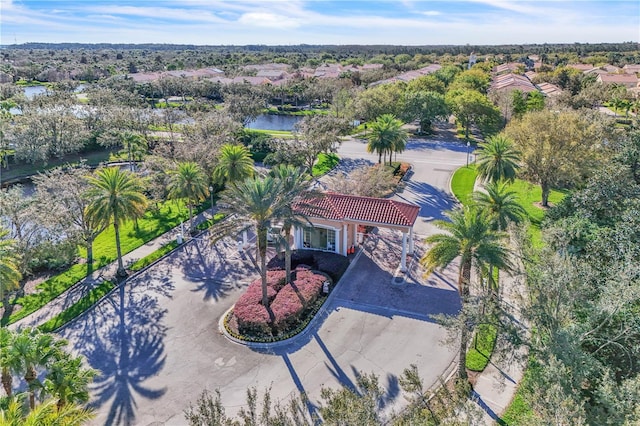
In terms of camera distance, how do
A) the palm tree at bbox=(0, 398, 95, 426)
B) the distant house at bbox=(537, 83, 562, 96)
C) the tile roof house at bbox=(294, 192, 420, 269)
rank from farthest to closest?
the distant house at bbox=(537, 83, 562, 96), the tile roof house at bbox=(294, 192, 420, 269), the palm tree at bbox=(0, 398, 95, 426)

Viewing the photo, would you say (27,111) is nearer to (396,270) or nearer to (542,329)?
(396,270)

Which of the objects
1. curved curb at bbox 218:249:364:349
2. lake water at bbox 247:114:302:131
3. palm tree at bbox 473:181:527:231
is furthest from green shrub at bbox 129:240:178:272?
lake water at bbox 247:114:302:131

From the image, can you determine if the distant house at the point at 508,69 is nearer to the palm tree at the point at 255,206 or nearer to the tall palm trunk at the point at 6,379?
the palm tree at the point at 255,206

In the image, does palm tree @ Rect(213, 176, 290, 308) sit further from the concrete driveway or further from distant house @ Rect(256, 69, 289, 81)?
distant house @ Rect(256, 69, 289, 81)

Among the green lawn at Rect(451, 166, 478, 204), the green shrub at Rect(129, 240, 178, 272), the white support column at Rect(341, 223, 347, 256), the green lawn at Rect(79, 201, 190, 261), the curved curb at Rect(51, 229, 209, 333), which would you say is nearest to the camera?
the curved curb at Rect(51, 229, 209, 333)

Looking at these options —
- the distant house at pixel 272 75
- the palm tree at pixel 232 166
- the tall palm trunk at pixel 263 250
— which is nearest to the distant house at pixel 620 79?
the distant house at pixel 272 75

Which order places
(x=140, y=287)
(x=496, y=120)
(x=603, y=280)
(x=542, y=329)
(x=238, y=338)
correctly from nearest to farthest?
1. (x=542, y=329)
2. (x=603, y=280)
3. (x=238, y=338)
4. (x=140, y=287)
5. (x=496, y=120)

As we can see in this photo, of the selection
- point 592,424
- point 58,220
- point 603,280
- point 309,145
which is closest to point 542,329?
point 592,424
